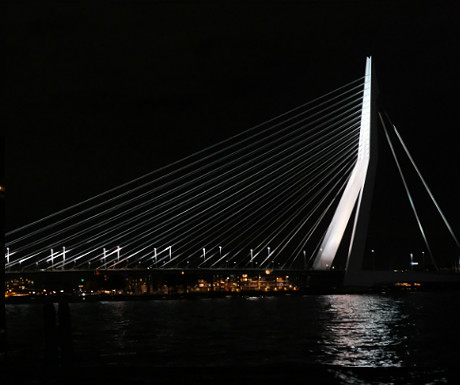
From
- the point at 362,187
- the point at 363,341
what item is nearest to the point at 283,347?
the point at 363,341

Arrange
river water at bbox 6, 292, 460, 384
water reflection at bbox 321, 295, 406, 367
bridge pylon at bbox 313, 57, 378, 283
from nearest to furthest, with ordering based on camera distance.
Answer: river water at bbox 6, 292, 460, 384
water reflection at bbox 321, 295, 406, 367
bridge pylon at bbox 313, 57, 378, 283

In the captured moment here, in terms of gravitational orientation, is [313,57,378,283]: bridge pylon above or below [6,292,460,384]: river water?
above

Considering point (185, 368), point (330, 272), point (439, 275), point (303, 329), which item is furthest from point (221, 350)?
point (439, 275)

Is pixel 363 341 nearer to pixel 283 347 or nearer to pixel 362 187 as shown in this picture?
pixel 283 347

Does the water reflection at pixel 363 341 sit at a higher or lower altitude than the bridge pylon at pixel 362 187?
lower

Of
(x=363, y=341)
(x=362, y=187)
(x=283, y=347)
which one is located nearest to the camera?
(x=283, y=347)

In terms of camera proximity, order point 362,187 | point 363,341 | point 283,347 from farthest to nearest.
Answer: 1. point 362,187
2. point 363,341
3. point 283,347

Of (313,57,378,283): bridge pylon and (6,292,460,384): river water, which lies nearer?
(6,292,460,384): river water

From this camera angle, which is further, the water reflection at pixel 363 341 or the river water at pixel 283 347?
the water reflection at pixel 363 341

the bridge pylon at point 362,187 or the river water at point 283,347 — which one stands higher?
the bridge pylon at point 362,187

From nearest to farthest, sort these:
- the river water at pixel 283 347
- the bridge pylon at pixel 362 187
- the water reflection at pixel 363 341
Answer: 1. the river water at pixel 283 347
2. the water reflection at pixel 363 341
3. the bridge pylon at pixel 362 187

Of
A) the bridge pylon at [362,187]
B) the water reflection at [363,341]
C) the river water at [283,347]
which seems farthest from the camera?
the bridge pylon at [362,187]

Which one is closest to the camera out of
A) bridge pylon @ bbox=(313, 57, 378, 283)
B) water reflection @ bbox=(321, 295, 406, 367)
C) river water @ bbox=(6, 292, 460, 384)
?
river water @ bbox=(6, 292, 460, 384)

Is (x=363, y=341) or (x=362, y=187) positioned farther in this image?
(x=362, y=187)
